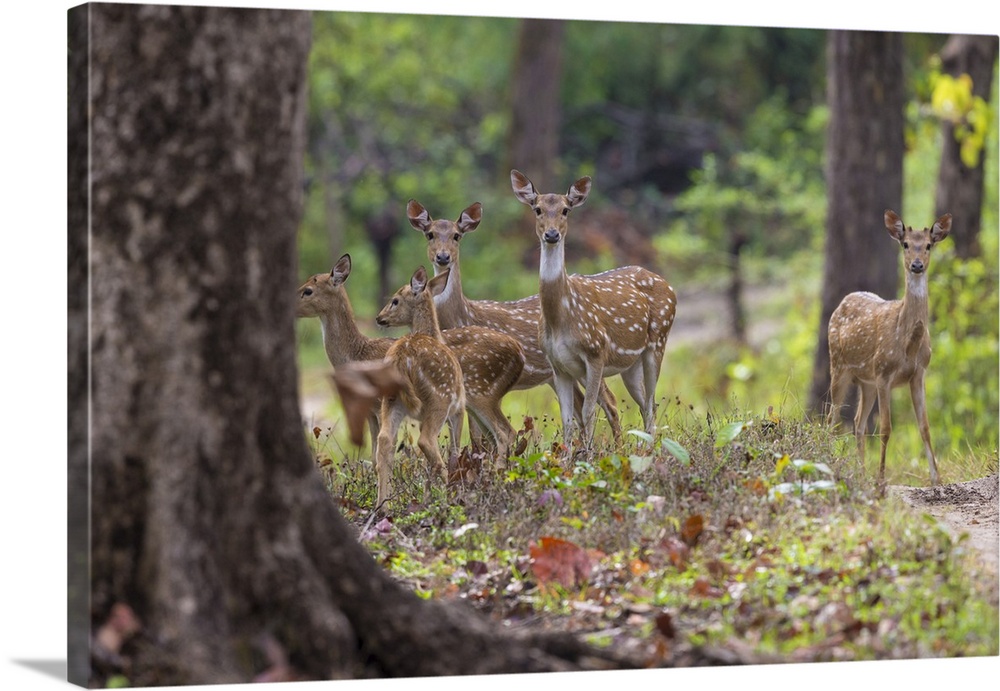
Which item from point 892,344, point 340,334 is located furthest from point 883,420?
point 340,334

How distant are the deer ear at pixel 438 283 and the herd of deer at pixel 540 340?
0.05 feet

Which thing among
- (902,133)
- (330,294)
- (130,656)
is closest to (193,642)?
(130,656)

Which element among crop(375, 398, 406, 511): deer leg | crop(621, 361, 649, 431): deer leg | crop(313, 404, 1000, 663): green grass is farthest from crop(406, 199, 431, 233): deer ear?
crop(313, 404, 1000, 663): green grass

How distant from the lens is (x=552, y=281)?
9.04 metres

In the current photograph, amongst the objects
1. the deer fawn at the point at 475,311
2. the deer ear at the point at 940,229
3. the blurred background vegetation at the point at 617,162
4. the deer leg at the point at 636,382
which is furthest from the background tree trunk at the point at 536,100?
the deer ear at the point at 940,229

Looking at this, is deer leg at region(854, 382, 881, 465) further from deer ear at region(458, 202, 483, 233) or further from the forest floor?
deer ear at region(458, 202, 483, 233)

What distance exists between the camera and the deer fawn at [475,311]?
9.20 meters

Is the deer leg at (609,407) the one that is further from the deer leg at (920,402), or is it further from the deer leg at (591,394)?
the deer leg at (920,402)

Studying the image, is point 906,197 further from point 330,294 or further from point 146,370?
point 146,370

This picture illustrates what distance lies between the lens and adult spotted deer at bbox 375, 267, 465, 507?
26.7 ft

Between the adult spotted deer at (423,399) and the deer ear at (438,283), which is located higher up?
the deer ear at (438,283)

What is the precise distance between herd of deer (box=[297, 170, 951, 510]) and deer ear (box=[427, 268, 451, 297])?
0.05ft

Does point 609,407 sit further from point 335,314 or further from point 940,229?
point 940,229

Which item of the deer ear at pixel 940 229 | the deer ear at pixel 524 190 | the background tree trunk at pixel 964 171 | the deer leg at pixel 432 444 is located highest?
the background tree trunk at pixel 964 171
